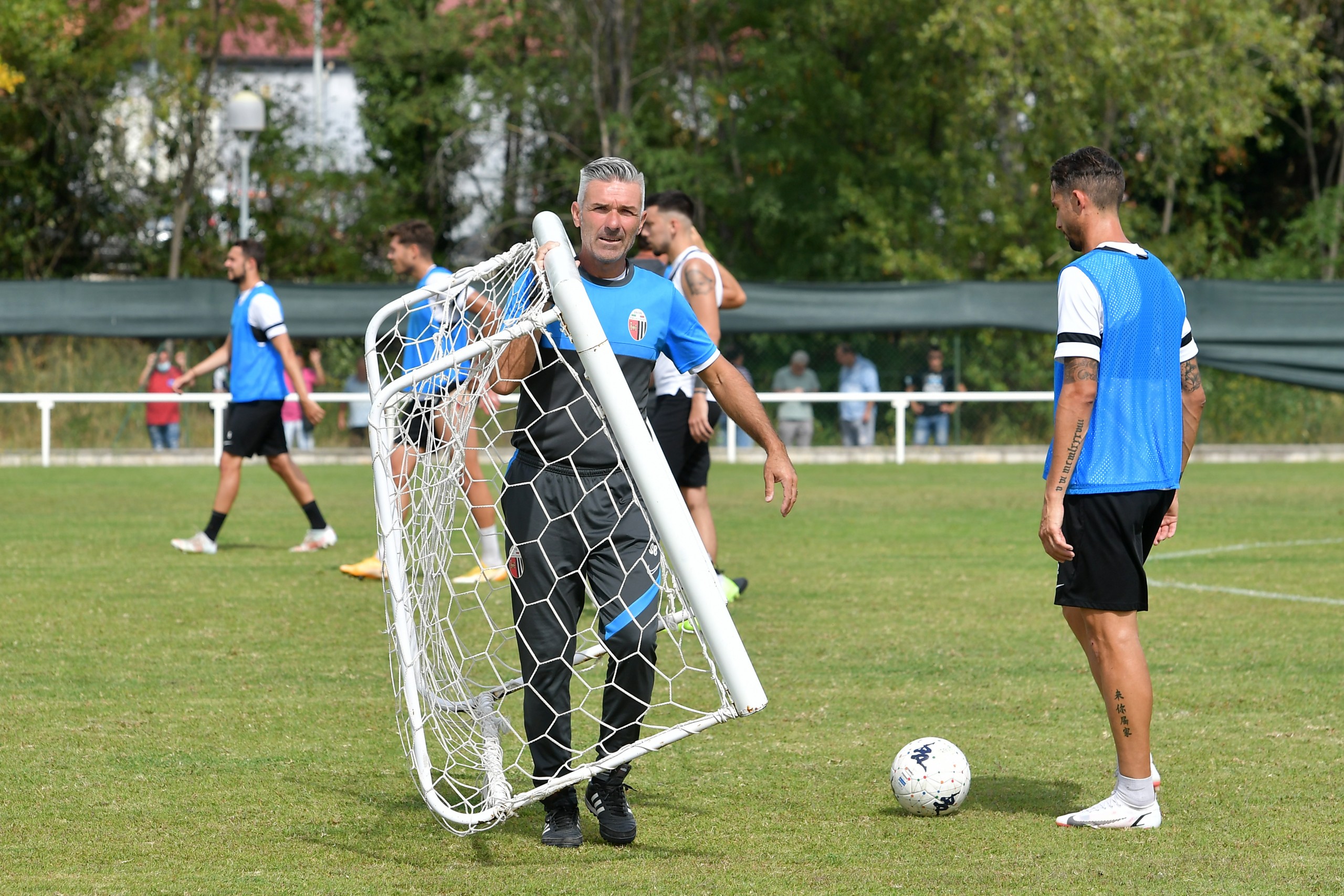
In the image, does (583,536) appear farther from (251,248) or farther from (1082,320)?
(251,248)

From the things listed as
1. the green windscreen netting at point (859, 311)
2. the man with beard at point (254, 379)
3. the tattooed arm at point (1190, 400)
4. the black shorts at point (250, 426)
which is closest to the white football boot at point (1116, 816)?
the tattooed arm at point (1190, 400)

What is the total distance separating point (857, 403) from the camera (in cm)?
2148

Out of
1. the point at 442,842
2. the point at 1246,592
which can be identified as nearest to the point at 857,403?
the point at 1246,592

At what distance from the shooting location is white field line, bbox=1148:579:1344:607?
9438 millimetres

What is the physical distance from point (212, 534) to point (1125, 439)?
26.7ft

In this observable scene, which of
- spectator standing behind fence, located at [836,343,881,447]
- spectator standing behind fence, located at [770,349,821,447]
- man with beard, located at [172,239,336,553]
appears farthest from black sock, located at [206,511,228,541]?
spectator standing behind fence, located at [836,343,881,447]

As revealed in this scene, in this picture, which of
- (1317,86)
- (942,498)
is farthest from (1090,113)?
(942,498)

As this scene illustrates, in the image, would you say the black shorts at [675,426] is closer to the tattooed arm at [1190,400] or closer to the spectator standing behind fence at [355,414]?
the tattooed arm at [1190,400]

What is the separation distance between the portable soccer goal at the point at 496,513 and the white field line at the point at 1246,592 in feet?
17.8

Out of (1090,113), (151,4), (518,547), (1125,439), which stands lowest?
(518,547)

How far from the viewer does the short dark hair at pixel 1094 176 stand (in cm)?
501

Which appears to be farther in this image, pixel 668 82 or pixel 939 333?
pixel 668 82

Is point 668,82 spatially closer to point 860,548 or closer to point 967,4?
point 967,4

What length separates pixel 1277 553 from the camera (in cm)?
1166
